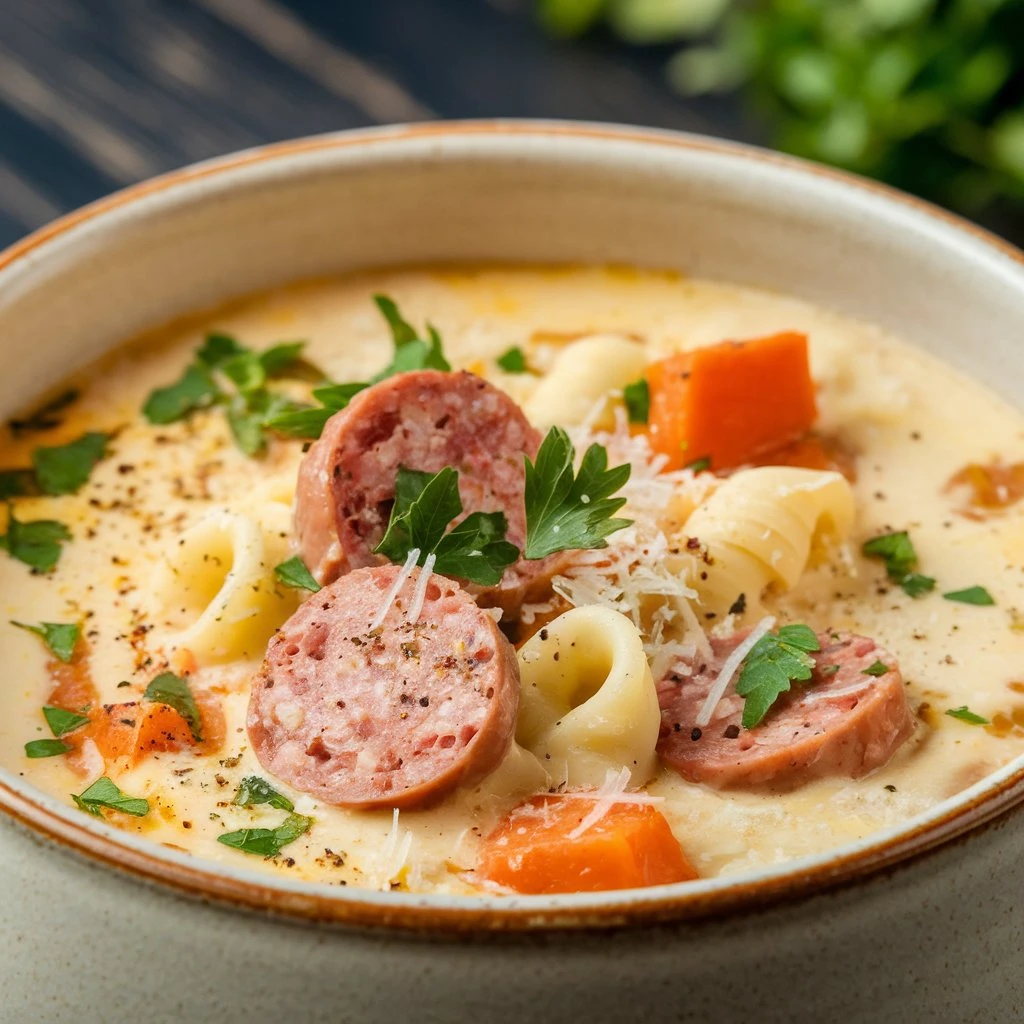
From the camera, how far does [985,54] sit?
18.1 ft

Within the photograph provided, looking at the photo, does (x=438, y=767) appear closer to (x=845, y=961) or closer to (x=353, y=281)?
(x=845, y=961)

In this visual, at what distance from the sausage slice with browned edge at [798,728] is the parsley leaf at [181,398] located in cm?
146

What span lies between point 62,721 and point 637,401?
1.42 m

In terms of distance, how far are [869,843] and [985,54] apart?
13.3 ft

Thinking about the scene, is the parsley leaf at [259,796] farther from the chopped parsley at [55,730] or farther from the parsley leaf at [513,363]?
the parsley leaf at [513,363]

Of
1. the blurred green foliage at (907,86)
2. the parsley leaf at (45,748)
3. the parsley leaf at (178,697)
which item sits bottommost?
the parsley leaf at (45,748)

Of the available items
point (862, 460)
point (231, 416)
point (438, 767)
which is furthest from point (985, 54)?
point (438, 767)

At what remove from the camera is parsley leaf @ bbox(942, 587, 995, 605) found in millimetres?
3129

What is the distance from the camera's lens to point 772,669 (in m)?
2.75

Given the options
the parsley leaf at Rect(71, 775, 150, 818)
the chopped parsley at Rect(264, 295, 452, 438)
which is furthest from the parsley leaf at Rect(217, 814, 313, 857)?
the chopped parsley at Rect(264, 295, 452, 438)

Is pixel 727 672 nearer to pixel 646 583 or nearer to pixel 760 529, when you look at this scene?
pixel 646 583

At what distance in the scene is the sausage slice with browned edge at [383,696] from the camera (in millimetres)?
2551

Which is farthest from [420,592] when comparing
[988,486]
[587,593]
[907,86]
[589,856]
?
[907,86]

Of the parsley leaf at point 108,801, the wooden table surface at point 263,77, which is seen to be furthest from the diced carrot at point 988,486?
the wooden table surface at point 263,77
